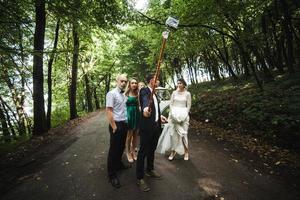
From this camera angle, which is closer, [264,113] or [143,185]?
[143,185]

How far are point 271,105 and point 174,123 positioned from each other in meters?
5.03

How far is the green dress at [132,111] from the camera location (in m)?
5.87

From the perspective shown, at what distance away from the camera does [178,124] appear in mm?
6109

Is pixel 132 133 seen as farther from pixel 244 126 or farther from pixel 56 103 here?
pixel 56 103

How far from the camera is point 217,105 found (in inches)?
490

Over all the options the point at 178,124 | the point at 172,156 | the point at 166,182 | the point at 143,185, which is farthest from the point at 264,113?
the point at 143,185

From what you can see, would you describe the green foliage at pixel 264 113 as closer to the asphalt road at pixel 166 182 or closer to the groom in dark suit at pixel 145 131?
the asphalt road at pixel 166 182

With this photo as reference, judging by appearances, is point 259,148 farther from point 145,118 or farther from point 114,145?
point 114,145

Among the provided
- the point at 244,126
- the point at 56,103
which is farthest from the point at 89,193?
the point at 56,103

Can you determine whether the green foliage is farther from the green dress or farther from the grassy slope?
the green dress

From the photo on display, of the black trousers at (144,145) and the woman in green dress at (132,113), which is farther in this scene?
the woman in green dress at (132,113)

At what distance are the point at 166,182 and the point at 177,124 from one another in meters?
1.73

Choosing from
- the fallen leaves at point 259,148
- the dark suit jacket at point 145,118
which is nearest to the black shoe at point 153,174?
the dark suit jacket at point 145,118

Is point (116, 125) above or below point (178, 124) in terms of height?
above
